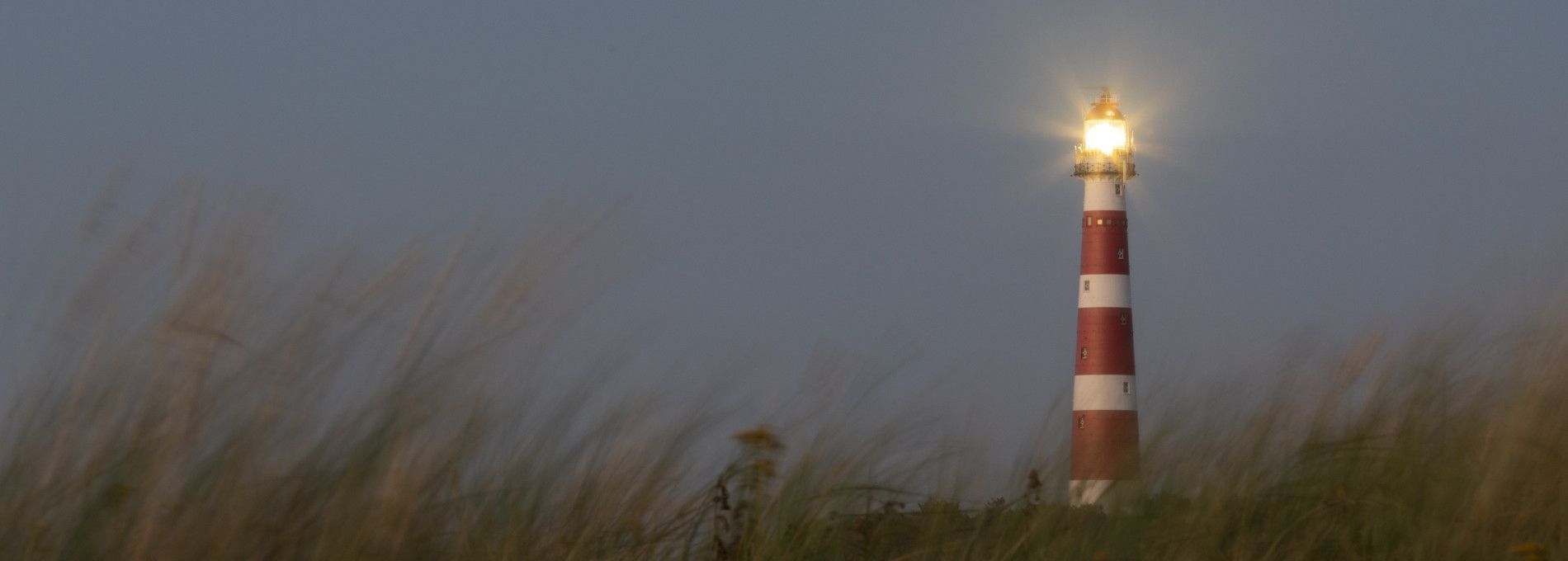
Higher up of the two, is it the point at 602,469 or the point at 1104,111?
the point at 1104,111

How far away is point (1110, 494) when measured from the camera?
11.5 ft

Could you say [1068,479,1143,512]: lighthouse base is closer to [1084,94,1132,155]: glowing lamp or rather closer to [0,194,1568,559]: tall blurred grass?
[0,194,1568,559]: tall blurred grass

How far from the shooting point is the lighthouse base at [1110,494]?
347 cm

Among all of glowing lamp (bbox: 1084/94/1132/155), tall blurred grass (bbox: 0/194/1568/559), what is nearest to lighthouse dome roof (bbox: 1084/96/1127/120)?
glowing lamp (bbox: 1084/94/1132/155)

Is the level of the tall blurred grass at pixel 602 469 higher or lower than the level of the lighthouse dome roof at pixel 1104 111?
lower

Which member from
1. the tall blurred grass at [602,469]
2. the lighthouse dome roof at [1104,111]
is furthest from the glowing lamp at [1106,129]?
the tall blurred grass at [602,469]

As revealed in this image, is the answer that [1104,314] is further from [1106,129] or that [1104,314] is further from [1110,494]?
[1110,494]

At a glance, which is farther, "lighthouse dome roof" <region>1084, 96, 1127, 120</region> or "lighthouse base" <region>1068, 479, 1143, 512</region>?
"lighthouse dome roof" <region>1084, 96, 1127, 120</region>

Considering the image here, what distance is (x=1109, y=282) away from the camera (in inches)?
931

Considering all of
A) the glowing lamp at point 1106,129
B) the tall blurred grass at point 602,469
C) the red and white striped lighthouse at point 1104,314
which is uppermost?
the glowing lamp at point 1106,129

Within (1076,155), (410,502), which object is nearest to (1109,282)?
(1076,155)

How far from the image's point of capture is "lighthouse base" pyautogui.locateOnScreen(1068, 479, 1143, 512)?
347 centimetres

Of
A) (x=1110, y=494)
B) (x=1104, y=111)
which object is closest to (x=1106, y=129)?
(x=1104, y=111)

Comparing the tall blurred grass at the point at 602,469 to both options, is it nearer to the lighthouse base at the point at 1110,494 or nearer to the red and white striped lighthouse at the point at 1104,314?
the lighthouse base at the point at 1110,494
